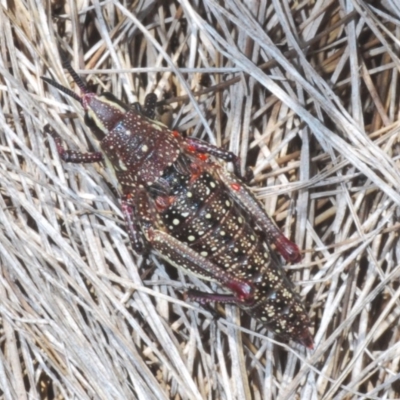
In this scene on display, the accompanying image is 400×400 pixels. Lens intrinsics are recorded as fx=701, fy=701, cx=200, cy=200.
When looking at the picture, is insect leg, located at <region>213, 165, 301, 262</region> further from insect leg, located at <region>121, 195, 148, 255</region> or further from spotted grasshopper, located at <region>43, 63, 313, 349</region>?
insect leg, located at <region>121, 195, 148, 255</region>

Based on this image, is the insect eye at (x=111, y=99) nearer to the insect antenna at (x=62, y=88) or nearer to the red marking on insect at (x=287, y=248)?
the insect antenna at (x=62, y=88)

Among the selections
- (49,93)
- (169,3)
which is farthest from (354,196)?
(49,93)

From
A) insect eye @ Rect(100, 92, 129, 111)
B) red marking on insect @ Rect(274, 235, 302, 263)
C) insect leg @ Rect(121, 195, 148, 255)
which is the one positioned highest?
insect eye @ Rect(100, 92, 129, 111)

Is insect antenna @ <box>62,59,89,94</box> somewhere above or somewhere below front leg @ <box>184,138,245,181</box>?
above

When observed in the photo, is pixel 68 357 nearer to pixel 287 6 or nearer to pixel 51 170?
pixel 51 170

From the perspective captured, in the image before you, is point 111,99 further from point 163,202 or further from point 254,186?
point 254,186

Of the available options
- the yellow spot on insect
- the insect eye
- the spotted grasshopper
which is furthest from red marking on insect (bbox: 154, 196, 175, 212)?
the insect eye
